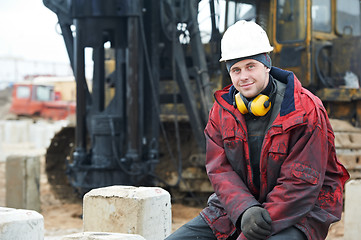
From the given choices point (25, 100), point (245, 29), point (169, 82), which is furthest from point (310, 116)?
point (25, 100)

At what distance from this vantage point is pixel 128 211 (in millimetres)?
4145

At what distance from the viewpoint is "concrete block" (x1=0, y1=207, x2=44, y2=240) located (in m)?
3.50

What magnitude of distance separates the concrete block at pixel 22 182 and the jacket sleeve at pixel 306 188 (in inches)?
222

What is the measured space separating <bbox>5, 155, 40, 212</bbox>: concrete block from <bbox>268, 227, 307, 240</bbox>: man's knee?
573cm

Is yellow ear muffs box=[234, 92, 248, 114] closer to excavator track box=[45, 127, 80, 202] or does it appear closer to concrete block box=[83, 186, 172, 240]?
concrete block box=[83, 186, 172, 240]

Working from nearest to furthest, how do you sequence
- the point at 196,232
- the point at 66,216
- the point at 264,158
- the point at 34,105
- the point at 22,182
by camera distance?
1. the point at 264,158
2. the point at 196,232
3. the point at 22,182
4. the point at 66,216
5. the point at 34,105

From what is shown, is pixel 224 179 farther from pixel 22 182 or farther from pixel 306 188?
pixel 22 182

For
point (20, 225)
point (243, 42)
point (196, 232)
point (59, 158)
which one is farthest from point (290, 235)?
point (59, 158)

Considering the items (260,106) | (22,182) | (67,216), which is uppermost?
(260,106)

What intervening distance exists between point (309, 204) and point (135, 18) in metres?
5.04

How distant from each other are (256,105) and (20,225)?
1.57 m

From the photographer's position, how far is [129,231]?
4145 millimetres

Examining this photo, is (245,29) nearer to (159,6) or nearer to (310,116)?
(310,116)

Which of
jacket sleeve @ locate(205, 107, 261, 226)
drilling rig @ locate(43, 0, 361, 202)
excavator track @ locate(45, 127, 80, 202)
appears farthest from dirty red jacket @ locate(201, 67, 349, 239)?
excavator track @ locate(45, 127, 80, 202)
